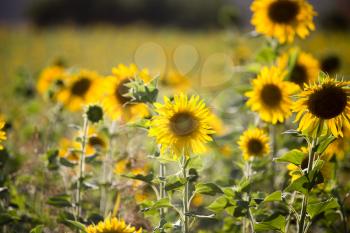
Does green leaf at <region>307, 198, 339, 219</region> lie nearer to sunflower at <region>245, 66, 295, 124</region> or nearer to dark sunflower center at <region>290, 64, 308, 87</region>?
sunflower at <region>245, 66, 295, 124</region>

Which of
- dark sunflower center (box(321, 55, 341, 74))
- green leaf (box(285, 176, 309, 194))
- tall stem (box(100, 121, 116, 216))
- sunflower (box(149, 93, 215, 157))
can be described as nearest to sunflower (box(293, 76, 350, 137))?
green leaf (box(285, 176, 309, 194))

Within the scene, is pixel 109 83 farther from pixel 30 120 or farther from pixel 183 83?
pixel 183 83

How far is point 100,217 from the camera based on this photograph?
1.83 meters

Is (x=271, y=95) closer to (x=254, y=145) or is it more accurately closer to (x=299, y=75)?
(x=254, y=145)

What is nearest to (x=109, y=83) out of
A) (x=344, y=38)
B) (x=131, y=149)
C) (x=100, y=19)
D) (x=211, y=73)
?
(x=131, y=149)

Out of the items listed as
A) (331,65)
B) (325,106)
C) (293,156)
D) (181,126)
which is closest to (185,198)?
(181,126)

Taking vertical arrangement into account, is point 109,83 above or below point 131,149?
above

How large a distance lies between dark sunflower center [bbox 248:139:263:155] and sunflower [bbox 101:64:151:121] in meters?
0.41

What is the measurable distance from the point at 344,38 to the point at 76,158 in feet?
22.2

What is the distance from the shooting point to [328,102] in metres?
1.54

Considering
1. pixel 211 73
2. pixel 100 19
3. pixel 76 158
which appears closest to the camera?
pixel 76 158

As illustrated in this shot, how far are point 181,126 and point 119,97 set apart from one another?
0.59m

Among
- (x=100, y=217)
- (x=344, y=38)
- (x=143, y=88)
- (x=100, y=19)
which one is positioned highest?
(x=100, y=19)

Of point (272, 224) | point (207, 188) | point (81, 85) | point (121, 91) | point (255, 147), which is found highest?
point (81, 85)
